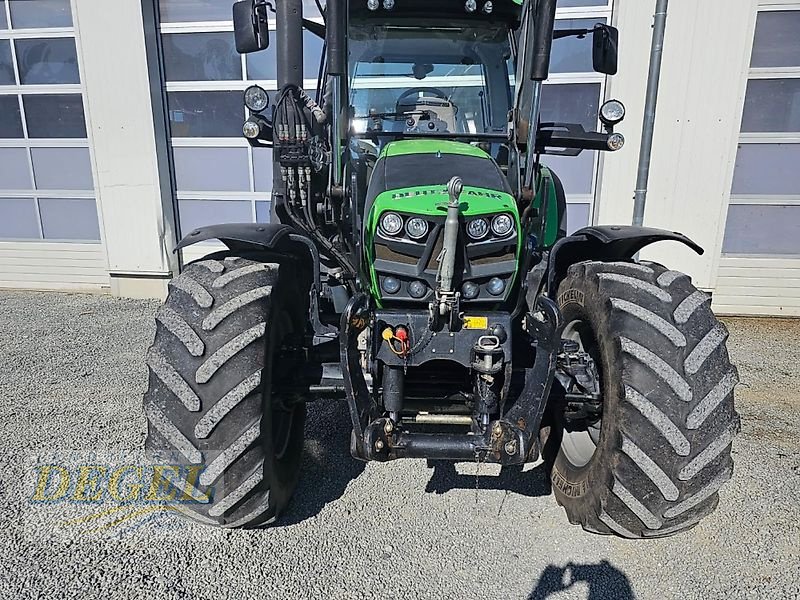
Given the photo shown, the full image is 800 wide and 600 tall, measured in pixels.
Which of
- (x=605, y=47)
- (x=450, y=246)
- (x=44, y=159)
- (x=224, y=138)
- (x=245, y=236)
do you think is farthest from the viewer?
(x=44, y=159)

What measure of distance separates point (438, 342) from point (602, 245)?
111 centimetres

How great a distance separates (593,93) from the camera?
653 centimetres

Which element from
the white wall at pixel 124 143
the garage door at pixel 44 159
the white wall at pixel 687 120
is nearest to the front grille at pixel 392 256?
the white wall at pixel 687 120

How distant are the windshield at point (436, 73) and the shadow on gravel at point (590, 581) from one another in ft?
7.66

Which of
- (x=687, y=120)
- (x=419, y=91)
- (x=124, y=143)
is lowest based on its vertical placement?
(x=124, y=143)

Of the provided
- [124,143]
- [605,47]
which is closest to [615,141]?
[605,47]

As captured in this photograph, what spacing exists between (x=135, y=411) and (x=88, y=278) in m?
4.22

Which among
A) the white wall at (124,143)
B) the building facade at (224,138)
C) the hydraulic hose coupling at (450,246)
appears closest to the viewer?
the hydraulic hose coupling at (450,246)

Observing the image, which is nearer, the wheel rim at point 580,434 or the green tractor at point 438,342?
the green tractor at point 438,342

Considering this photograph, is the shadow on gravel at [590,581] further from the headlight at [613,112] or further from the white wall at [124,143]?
the white wall at [124,143]

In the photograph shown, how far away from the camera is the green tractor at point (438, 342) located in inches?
92.2

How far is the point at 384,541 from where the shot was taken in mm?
2719

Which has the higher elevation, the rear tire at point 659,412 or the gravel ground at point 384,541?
the rear tire at point 659,412

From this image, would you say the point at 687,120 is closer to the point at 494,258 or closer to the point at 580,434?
the point at 580,434
